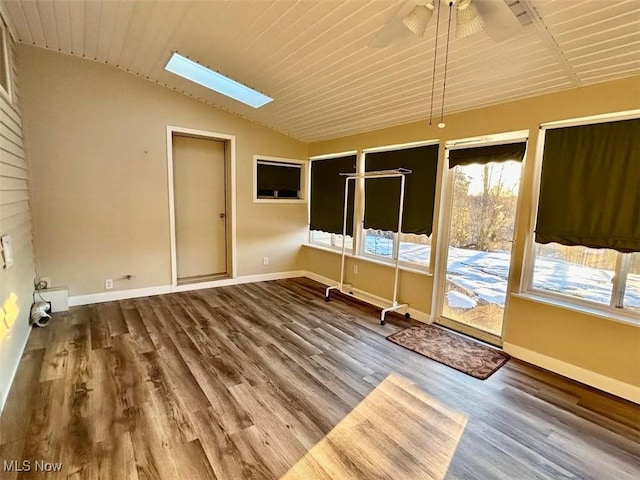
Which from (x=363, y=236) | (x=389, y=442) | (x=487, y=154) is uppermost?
(x=487, y=154)

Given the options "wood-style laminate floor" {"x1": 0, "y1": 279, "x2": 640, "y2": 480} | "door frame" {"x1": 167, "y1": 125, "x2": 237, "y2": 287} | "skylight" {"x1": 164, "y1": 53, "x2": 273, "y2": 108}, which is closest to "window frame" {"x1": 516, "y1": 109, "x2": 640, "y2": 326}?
"wood-style laminate floor" {"x1": 0, "y1": 279, "x2": 640, "y2": 480}

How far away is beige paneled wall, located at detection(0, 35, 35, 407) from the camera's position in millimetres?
2377

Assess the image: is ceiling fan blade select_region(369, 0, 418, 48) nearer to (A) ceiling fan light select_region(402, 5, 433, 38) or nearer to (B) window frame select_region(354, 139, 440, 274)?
(A) ceiling fan light select_region(402, 5, 433, 38)

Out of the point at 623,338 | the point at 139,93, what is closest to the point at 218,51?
the point at 139,93

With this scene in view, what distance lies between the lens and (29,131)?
356cm

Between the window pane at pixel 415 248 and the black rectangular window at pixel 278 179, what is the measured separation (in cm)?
234

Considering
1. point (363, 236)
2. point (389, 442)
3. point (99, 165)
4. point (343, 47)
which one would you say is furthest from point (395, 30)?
point (99, 165)

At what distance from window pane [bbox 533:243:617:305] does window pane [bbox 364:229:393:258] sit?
1813 mm

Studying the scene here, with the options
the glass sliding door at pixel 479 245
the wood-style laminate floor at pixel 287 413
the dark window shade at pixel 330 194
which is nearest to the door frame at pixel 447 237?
the glass sliding door at pixel 479 245

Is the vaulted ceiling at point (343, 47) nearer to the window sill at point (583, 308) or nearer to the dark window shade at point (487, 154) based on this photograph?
the dark window shade at point (487, 154)

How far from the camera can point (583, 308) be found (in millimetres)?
2639

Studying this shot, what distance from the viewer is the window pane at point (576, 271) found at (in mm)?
2580

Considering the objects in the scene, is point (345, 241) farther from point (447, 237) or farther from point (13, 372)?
point (13, 372)

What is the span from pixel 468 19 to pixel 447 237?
8.17 ft
